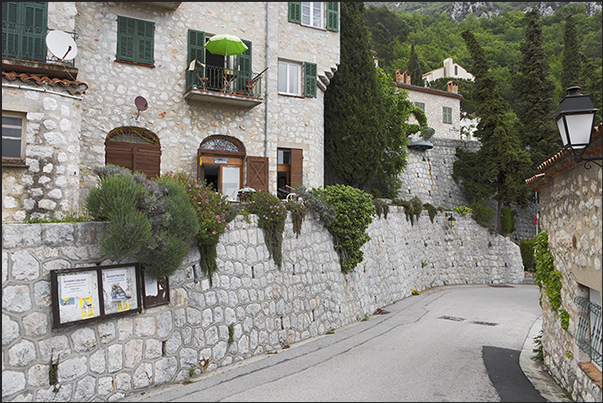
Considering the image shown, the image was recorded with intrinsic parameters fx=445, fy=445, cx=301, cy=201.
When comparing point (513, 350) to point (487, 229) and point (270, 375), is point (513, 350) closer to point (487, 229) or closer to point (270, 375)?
point (270, 375)

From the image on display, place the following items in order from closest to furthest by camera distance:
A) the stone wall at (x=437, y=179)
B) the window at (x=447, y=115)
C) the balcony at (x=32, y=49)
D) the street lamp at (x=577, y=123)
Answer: the street lamp at (x=577, y=123)
the balcony at (x=32, y=49)
the stone wall at (x=437, y=179)
the window at (x=447, y=115)

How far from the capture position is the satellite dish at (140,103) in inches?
552

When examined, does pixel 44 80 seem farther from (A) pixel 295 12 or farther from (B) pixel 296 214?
(A) pixel 295 12

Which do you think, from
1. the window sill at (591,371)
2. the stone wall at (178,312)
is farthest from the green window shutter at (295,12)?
the window sill at (591,371)

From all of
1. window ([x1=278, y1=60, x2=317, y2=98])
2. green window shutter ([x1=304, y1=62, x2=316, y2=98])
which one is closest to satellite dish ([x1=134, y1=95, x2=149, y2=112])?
window ([x1=278, y1=60, x2=317, y2=98])

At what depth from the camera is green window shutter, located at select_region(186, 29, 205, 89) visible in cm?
1491

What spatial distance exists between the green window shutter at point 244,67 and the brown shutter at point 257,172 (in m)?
2.70

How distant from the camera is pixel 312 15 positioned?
1838cm

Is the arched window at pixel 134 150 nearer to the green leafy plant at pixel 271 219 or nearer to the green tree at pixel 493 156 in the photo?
the green leafy plant at pixel 271 219

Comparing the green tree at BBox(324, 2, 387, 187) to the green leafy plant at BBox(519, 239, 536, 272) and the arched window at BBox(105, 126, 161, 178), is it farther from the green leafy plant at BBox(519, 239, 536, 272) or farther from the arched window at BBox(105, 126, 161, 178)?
the green leafy plant at BBox(519, 239, 536, 272)

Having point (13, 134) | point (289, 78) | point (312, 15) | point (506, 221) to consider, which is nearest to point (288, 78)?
point (289, 78)

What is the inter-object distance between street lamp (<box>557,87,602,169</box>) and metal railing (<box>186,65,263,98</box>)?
38.0 ft

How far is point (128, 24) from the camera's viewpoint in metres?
14.1

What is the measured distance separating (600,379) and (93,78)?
→ 14.3 meters
